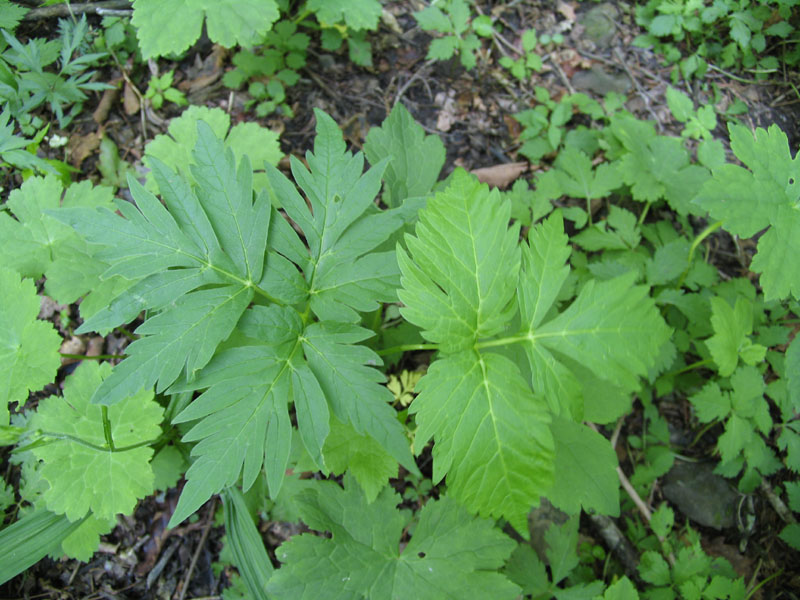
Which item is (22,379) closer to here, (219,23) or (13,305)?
(13,305)

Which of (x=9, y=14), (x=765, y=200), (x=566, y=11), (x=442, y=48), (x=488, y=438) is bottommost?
(x=488, y=438)

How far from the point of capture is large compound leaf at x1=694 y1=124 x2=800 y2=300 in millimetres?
2035

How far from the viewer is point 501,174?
3.18 meters

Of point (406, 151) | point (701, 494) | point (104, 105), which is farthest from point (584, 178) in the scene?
point (104, 105)

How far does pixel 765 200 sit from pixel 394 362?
1.83 m

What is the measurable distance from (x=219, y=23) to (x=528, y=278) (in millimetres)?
2160

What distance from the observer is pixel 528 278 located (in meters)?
1.60

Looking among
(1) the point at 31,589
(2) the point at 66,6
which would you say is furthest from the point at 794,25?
(1) the point at 31,589

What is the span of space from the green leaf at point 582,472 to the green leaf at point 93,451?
167 centimetres

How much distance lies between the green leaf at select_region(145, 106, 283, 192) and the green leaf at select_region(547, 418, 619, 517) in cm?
196

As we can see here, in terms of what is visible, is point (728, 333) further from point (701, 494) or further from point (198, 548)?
point (198, 548)

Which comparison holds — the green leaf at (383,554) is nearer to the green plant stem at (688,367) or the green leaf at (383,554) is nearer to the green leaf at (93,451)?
the green leaf at (93,451)

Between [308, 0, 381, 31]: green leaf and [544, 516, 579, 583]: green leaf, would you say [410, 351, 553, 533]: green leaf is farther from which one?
[308, 0, 381, 31]: green leaf

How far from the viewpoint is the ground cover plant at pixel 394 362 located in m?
1.57
